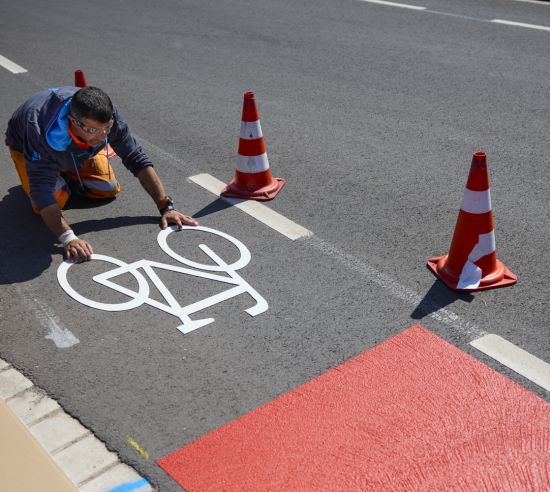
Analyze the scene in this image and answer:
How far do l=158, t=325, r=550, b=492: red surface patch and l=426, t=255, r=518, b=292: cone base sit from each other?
831mm

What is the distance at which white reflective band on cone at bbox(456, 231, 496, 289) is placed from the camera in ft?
16.4

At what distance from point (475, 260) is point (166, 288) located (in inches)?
80.8

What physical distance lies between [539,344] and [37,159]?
355 centimetres

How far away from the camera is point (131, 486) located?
11.4 ft

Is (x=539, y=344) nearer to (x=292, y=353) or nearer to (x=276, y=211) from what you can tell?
(x=292, y=353)

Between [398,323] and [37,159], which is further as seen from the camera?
[37,159]

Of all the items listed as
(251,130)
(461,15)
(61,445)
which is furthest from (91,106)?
(461,15)

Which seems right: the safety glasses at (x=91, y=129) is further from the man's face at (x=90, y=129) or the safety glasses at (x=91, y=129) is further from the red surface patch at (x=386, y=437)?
the red surface patch at (x=386, y=437)

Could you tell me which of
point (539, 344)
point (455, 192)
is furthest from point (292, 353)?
point (455, 192)

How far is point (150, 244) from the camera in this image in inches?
223

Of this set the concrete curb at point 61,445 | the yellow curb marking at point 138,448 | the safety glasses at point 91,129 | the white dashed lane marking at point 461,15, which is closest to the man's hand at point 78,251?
the safety glasses at point 91,129

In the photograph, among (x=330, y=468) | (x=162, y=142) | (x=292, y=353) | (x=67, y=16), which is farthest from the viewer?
(x=67, y=16)

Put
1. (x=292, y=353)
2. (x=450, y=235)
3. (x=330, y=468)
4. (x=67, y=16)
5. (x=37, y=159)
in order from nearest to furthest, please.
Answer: (x=330, y=468), (x=292, y=353), (x=37, y=159), (x=450, y=235), (x=67, y=16)

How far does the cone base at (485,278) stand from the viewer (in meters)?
5.01
